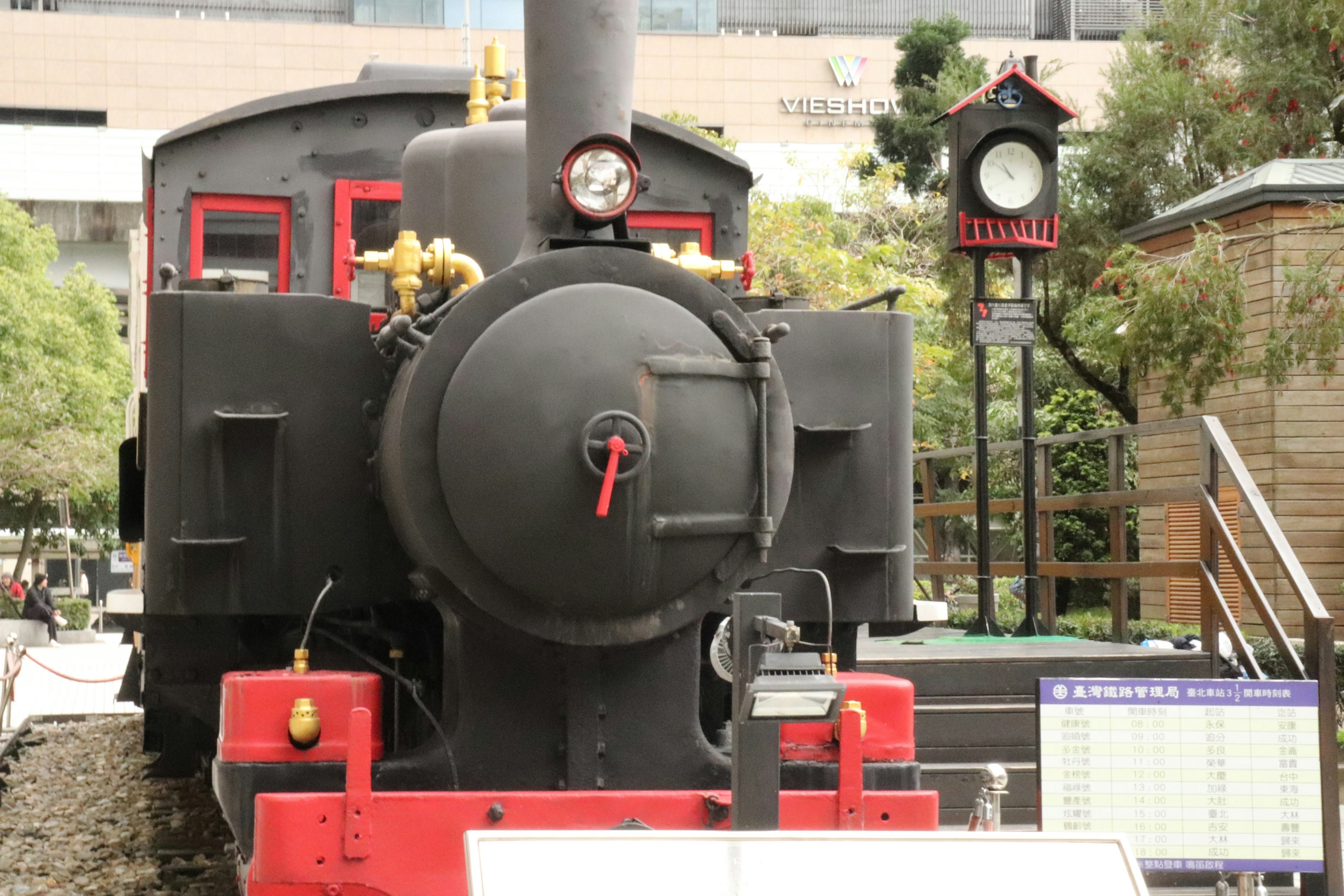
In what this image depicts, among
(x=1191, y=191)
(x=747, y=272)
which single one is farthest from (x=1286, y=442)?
(x=747, y=272)

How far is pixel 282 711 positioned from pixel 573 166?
1.54 metres

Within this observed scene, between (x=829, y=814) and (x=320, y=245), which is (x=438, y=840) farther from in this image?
(x=320, y=245)

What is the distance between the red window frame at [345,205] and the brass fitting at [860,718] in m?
2.58

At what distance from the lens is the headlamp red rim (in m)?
4.05

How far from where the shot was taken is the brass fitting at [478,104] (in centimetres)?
541

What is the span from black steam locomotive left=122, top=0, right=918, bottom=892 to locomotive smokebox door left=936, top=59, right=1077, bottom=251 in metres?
4.88

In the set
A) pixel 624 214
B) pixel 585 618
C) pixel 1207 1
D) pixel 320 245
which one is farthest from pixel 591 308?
pixel 1207 1

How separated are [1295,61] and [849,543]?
14150 mm

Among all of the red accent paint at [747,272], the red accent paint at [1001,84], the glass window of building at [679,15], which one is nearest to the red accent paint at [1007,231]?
the red accent paint at [1001,84]

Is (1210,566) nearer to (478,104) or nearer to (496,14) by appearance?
(478,104)

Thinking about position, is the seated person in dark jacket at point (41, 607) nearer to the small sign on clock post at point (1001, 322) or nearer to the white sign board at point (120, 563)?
the white sign board at point (120, 563)

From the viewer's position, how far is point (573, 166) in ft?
13.4

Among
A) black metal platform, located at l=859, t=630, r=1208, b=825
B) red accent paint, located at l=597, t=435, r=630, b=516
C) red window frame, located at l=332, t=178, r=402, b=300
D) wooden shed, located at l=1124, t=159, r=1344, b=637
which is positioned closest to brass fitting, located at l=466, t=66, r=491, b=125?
red window frame, located at l=332, t=178, r=402, b=300

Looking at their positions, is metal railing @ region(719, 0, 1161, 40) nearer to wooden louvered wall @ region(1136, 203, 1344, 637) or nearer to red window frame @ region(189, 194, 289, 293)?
wooden louvered wall @ region(1136, 203, 1344, 637)
